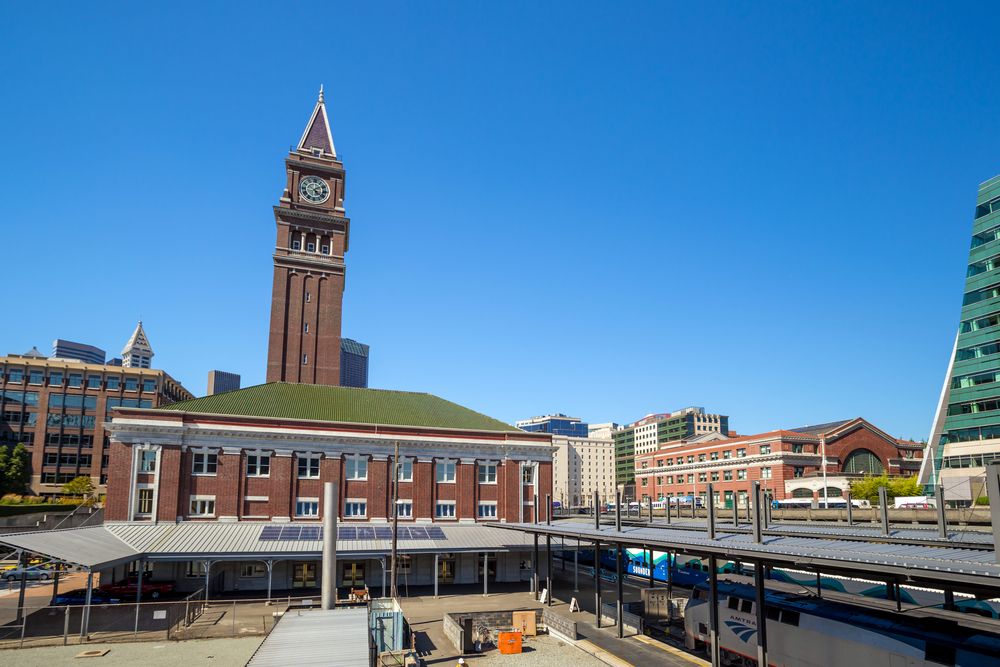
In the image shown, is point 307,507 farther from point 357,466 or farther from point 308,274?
point 308,274

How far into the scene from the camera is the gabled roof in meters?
82.1

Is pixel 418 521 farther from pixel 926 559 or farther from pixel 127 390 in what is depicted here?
pixel 127 390

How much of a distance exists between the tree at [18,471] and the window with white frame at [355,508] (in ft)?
228

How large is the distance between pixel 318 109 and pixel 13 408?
250 feet

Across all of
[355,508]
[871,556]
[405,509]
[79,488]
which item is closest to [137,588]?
[355,508]

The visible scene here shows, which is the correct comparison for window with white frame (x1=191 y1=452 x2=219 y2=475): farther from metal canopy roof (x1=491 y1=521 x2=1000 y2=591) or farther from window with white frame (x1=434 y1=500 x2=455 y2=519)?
metal canopy roof (x1=491 y1=521 x2=1000 y2=591)

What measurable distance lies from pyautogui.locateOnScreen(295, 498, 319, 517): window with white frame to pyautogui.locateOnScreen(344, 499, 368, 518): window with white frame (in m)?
2.31

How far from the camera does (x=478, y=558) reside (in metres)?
53.2

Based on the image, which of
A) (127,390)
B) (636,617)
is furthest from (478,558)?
(127,390)

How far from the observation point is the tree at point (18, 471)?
94812 millimetres

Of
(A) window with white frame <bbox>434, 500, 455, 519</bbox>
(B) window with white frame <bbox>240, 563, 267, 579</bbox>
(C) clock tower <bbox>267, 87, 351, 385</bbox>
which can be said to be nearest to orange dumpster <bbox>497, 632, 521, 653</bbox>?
(B) window with white frame <bbox>240, 563, 267, 579</bbox>

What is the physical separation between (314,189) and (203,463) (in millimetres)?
39036

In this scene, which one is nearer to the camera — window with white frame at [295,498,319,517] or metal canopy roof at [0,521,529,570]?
metal canopy roof at [0,521,529,570]

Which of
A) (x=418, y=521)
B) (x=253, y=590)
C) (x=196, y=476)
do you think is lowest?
(x=253, y=590)
